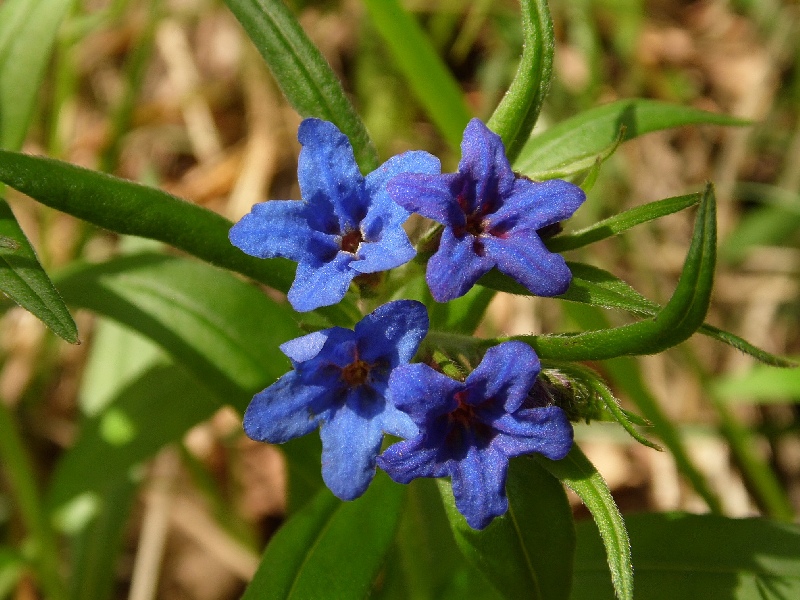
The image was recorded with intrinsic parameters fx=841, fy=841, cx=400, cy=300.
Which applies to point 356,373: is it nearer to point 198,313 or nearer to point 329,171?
point 329,171

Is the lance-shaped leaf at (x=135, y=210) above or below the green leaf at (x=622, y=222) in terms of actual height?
below

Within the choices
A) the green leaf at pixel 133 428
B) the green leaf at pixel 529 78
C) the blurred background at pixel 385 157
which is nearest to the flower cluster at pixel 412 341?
the green leaf at pixel 529 78

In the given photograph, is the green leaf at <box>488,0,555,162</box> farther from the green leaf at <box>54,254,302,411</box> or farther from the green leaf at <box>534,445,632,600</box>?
the green leaf at <box>54,254,302,411</box>

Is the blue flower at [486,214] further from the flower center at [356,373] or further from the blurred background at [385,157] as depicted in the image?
the blurred background at [385,157]

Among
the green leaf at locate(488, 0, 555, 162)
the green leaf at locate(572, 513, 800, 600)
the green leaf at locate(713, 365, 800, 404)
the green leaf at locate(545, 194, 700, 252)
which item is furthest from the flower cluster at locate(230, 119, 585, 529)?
the green leaf at locate(713, 365, 800, 404)

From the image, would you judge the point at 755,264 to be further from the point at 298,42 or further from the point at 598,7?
the point at 298,42

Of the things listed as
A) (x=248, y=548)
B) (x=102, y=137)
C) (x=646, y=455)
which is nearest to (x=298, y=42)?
(x=248, y=548)
